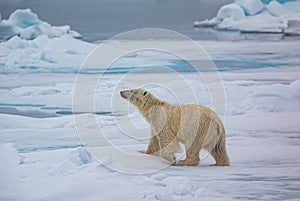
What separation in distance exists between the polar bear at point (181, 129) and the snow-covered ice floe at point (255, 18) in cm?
49

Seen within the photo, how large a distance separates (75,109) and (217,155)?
0.79 m

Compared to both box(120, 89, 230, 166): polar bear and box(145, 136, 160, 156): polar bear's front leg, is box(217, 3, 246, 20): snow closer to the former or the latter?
box(120, 89, 230, 166): polar bear

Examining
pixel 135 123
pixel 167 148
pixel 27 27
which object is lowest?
pixel 167 148

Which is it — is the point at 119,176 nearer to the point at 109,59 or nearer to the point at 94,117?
the point at 94,117

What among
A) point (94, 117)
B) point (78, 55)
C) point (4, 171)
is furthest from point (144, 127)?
point (4, 171)

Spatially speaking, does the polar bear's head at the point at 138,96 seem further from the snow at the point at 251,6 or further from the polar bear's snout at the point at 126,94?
the snow at the point at 251,6

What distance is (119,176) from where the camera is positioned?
8.70 feet

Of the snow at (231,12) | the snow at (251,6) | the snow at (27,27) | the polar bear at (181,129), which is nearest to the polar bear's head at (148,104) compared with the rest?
the polar bear at (181,129)

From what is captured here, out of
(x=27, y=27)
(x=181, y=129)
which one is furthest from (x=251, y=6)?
(x=27, y=27)

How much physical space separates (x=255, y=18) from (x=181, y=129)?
0.75m

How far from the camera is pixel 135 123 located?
2740mm

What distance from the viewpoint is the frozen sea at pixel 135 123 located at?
2629mm

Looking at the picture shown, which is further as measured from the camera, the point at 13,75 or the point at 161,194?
the point at 13,75

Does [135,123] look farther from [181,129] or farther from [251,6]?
[251,6]
